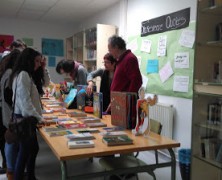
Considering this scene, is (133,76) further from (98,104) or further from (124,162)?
(124,162)

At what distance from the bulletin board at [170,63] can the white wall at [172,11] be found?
0.11 metres

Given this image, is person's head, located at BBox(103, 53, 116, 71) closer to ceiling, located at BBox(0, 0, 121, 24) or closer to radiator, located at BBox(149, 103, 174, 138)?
radiator, located at BBox(149, 103, 174, 138)

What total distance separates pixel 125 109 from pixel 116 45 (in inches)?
36.6

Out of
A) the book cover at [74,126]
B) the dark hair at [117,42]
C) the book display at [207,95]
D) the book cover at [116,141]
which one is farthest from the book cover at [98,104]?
the book display at [207,95]

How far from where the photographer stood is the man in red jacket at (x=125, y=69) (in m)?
2.50

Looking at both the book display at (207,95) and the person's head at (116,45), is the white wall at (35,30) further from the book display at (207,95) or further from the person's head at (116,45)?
the book display at (207,95)

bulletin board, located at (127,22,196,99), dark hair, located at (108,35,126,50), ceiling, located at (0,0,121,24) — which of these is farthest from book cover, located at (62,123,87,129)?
ceiling, located at (0,0,121,24)

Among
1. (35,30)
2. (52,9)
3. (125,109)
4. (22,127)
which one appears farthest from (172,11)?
(35,30)

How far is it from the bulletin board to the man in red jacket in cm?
100

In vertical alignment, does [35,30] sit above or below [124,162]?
above

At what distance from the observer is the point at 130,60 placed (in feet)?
8.36

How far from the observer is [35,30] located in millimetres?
6754

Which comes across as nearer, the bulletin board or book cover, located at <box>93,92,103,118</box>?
book cover, located at <box>93,92,103,118</box>

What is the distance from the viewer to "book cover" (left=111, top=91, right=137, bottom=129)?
2.03 metres
